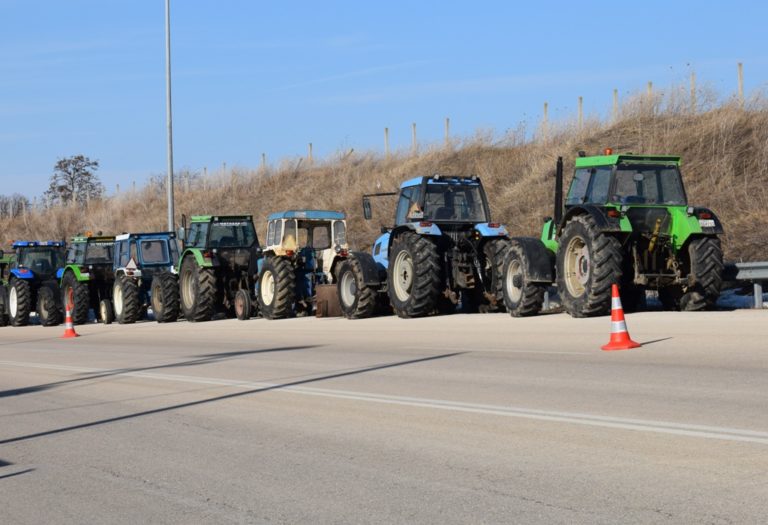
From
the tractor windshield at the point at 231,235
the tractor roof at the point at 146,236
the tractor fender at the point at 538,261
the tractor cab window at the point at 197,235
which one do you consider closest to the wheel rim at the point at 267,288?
the tractor windshield at the point at 231,235

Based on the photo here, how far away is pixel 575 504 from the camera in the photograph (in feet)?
18.7

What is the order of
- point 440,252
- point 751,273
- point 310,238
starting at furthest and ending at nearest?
point 310,238 < point 440,252 < point 751,273

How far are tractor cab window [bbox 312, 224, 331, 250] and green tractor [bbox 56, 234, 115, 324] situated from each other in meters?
7.87

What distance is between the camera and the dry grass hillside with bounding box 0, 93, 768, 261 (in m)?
28.1

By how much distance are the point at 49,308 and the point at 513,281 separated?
17548mm

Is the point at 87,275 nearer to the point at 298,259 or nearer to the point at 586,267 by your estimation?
the point at 298,259

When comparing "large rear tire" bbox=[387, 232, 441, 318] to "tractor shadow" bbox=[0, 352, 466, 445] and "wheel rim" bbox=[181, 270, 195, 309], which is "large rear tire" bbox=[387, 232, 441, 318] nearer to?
"tractor shadow" bbox=[0, 352, 466, 445]

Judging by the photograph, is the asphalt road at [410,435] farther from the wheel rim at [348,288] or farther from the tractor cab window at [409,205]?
the wheel rim at [348,288]

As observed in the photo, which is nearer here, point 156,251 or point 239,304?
point 239,304

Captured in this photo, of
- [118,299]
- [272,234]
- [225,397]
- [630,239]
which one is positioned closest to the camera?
[225,397]

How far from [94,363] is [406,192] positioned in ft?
25.7

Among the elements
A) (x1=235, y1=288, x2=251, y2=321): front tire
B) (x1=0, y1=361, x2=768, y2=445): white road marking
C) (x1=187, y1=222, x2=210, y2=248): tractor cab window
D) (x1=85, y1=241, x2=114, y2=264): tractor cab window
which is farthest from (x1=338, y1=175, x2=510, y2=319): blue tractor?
(x1=85, y1=241, x2=114, y2=264): tractor cab window

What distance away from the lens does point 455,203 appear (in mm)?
21609

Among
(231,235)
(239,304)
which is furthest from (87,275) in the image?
(239,304)
